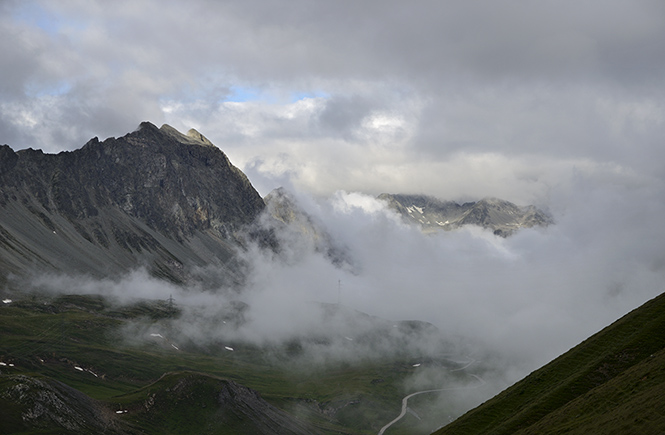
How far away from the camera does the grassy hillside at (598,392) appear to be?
89062 mm

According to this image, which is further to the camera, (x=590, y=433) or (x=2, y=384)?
(x=2, y=384)

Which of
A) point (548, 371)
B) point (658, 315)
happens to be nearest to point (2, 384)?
point (548, 371)

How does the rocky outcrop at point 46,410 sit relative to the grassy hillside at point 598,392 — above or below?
above

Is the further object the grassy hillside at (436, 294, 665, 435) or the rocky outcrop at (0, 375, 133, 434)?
the rocky outcrop at (0, 375, 133, 434)

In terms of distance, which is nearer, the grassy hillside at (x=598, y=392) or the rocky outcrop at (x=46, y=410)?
the grassy hillside at (x=598, y=392)

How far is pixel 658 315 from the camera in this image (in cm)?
13775

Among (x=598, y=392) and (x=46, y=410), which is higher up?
(x=46, y=410)

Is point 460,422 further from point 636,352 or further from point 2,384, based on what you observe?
point 2,384

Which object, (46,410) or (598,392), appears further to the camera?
(46,410)

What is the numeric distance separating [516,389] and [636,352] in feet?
99.3

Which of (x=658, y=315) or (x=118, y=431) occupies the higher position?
(x=118, y=431)

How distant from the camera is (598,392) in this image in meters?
111

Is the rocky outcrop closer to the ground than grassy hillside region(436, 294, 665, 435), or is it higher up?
higher up

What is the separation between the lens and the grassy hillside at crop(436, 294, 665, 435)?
89062 mm
